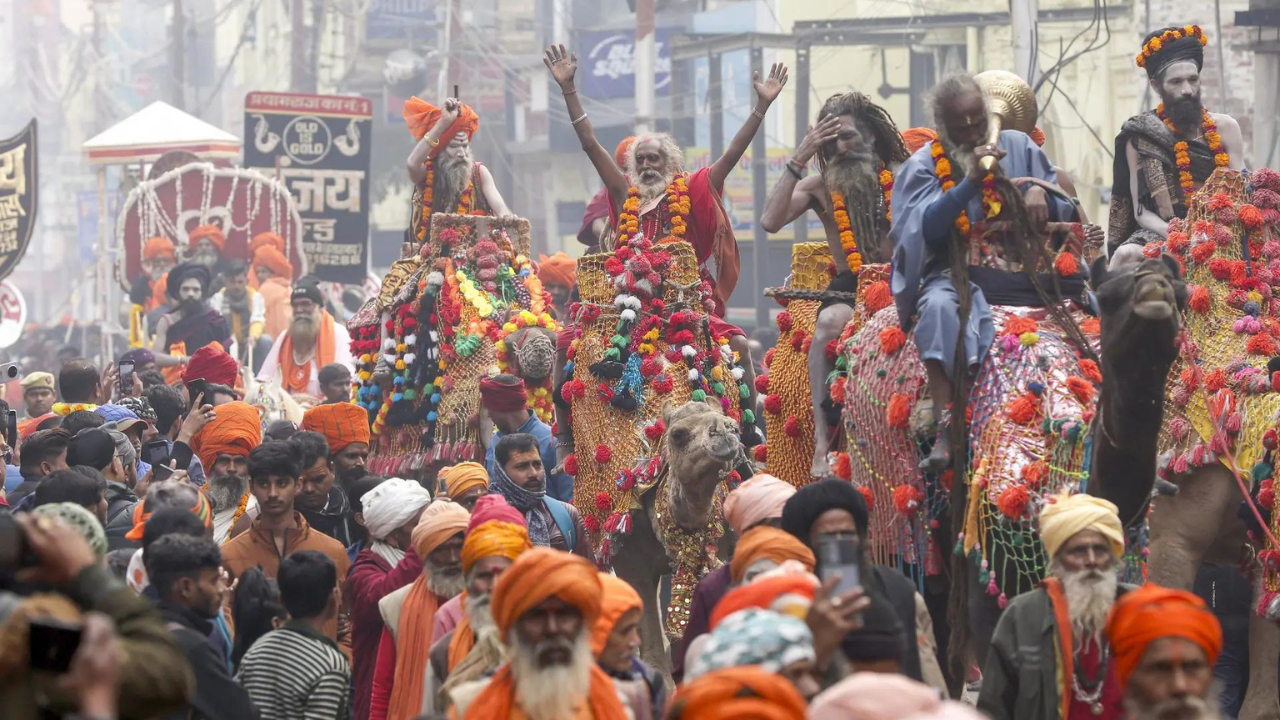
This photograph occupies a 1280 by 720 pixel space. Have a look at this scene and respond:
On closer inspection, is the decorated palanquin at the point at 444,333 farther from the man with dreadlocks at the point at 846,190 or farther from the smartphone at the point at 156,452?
the man with dreadlocks at the point at 846,190

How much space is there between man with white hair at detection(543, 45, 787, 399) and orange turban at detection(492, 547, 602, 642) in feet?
19.8

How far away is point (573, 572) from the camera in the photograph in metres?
5.69

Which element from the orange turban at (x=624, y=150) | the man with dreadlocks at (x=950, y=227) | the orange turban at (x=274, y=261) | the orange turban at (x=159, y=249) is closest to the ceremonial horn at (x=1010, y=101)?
the man with dreadlocks at (x=950, y=227)

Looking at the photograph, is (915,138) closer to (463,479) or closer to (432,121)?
(463,479)

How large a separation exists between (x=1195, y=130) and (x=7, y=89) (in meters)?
81.8

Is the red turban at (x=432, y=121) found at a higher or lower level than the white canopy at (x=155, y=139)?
lower

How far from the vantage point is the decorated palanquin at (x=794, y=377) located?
1083 centimetres

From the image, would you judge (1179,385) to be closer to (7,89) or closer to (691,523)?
(691,523)

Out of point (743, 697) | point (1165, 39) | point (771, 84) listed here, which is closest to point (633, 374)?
point (771, 84)

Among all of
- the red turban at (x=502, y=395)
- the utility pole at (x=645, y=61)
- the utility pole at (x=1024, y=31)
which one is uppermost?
the utility pole at (x=645, y=61)

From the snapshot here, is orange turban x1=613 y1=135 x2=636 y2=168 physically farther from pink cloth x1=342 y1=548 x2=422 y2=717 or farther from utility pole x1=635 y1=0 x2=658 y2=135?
utility pole x1=635 y1=0 x2=658 y2=135

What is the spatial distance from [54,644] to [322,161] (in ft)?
76.9

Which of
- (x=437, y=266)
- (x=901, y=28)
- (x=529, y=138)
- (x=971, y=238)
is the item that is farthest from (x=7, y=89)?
(x=971, y=238)

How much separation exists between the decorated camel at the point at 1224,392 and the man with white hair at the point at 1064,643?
135 inches
